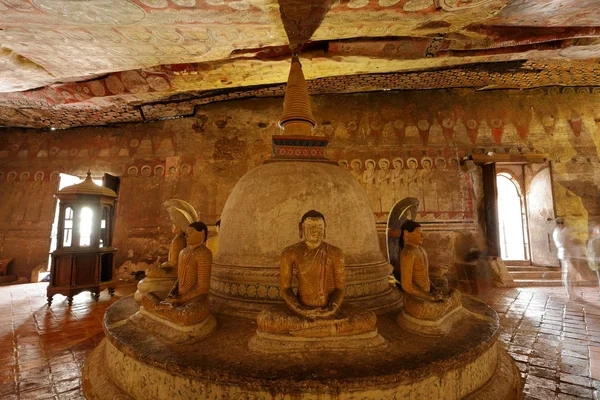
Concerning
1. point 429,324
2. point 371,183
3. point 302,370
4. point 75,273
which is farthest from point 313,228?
point 371,183

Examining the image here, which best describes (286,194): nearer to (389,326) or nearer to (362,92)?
(389,326)

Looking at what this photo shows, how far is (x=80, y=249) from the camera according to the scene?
5598mm

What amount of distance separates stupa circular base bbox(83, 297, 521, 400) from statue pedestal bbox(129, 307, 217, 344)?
0.06 m

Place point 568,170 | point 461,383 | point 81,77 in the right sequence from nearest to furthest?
point 461,383 < point 81,77 < point 568,170

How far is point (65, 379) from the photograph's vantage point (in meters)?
2.67

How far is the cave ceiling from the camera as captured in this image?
4.75 meters

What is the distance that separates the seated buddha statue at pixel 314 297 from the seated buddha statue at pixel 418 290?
55cm

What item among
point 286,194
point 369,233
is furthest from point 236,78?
point 369,233

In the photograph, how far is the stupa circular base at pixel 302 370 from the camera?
1762 mm

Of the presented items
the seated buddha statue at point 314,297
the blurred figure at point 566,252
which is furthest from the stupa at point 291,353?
the blurred figure at point 566,252

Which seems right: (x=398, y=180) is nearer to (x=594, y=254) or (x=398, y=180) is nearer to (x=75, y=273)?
(x=594, y=254)

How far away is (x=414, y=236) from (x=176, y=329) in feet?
7.74

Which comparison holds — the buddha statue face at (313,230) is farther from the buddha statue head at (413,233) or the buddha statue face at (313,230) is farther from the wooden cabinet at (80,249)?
the wooden cabinet at (80,249)

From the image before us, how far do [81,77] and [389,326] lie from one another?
906cm
